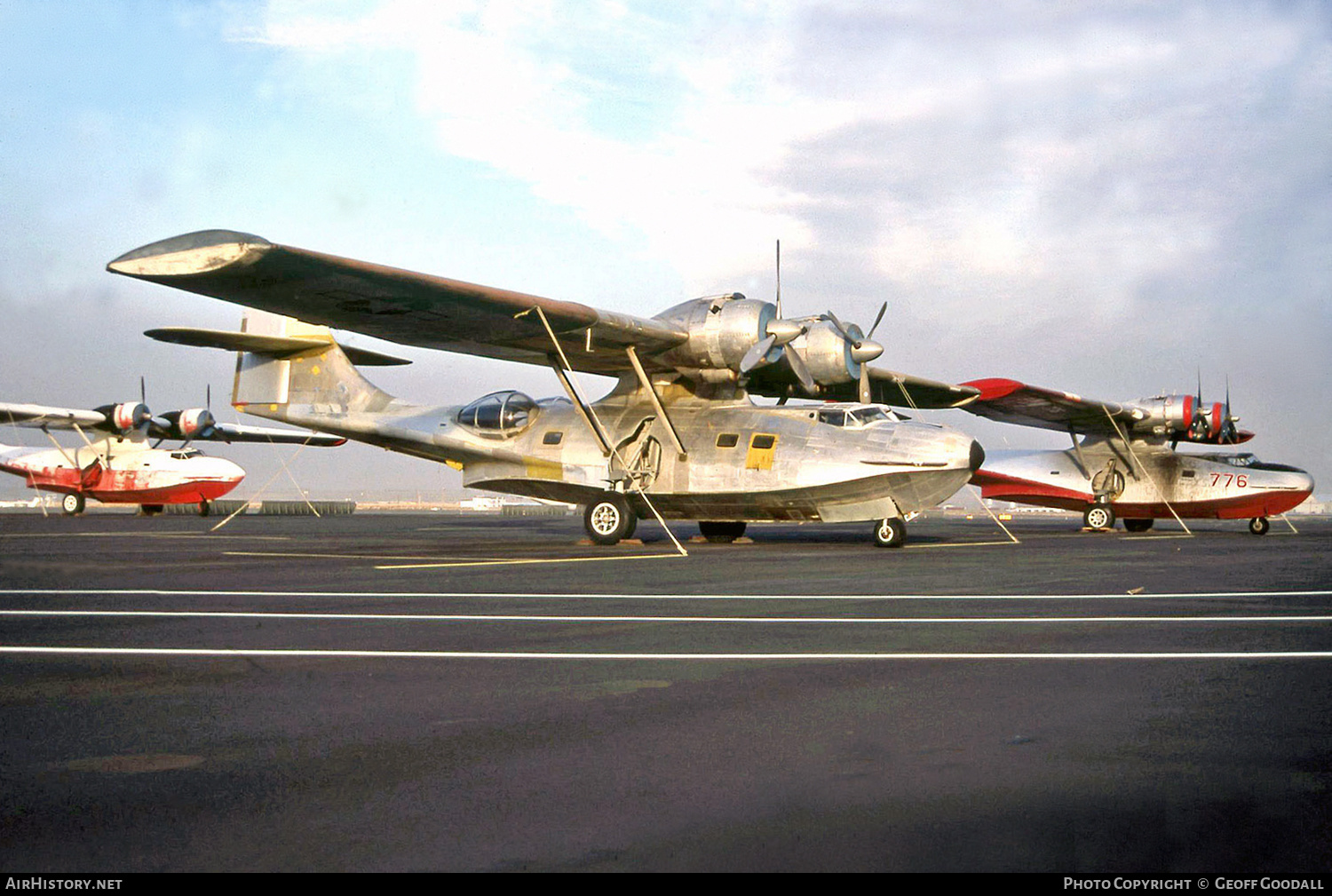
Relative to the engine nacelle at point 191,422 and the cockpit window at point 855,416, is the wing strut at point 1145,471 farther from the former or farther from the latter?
the engine nacelle at point 191,422

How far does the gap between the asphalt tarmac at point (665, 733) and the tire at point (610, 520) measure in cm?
922

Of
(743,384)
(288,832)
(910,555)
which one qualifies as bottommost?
(910,555)

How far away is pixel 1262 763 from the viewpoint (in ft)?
10.5

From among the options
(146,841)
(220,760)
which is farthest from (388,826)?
(220,760)

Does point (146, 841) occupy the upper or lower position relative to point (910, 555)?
upper

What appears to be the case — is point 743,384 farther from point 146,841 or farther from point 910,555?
point 146,841

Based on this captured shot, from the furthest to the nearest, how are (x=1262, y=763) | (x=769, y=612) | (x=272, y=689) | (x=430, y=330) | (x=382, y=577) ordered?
(x=430, y=330), (x=382, y=577), (x=769, y=612), (x=272, y=689), (x=1262, y=763)

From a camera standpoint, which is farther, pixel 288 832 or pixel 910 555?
Result: pixel 910 555

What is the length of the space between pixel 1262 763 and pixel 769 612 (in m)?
4.54

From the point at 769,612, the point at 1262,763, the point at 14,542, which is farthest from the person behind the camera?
the point at 14,542

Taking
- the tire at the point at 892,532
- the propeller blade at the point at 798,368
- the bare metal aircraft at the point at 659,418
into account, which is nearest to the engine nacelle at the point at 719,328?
the bare metal aircraft at the point at 659,418

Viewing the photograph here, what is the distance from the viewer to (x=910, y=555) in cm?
1501

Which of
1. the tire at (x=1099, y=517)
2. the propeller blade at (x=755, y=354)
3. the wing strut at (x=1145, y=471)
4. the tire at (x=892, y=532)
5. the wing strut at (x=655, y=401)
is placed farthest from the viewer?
the tire at (x=1099, y=517)

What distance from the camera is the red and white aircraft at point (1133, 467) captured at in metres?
27.1
